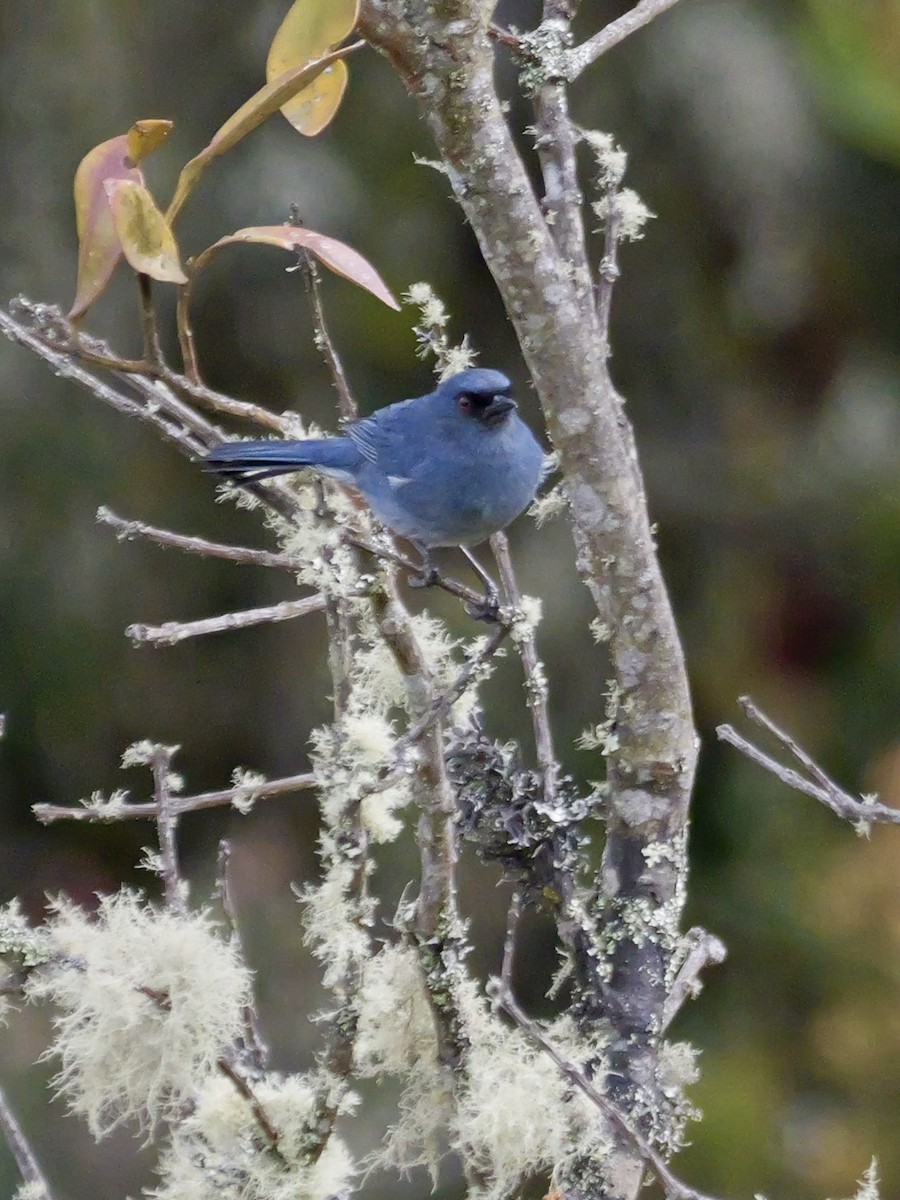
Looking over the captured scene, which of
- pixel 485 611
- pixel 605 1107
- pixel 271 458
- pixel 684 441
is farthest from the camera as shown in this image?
pixel 684 441

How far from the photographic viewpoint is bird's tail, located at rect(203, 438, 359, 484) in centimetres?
144

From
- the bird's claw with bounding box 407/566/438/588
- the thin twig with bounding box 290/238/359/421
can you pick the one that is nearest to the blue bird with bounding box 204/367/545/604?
the bird's claw with bounding box 407/566/438/588

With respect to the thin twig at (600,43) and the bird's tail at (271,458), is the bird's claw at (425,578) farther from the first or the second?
Result: the thin twig at (600,43)

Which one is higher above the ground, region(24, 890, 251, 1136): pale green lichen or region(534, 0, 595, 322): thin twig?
region(534, 0, 595, 322): thin twig

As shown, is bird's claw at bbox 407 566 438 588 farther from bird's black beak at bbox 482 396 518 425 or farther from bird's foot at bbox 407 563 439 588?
bird's black beak at bbox 482 396 518 425

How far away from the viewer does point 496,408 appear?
1912mm

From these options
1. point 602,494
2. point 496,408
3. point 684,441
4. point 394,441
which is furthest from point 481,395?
point 684,441

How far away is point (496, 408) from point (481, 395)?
27 mm

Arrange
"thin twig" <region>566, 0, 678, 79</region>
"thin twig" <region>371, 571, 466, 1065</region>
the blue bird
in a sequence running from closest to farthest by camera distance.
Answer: "thin twig" <region>371, 571, 466, 1065</region>, "thin twig" <region>566, 0, 678, 79</region>, the blue bird

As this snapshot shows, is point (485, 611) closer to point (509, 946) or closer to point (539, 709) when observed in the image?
point (539, 709)

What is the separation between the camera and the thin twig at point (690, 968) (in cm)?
137

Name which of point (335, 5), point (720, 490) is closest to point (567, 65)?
point (335, 5)

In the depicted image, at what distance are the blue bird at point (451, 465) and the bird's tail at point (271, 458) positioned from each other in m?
0.09

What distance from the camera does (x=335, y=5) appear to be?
111 centimetres
